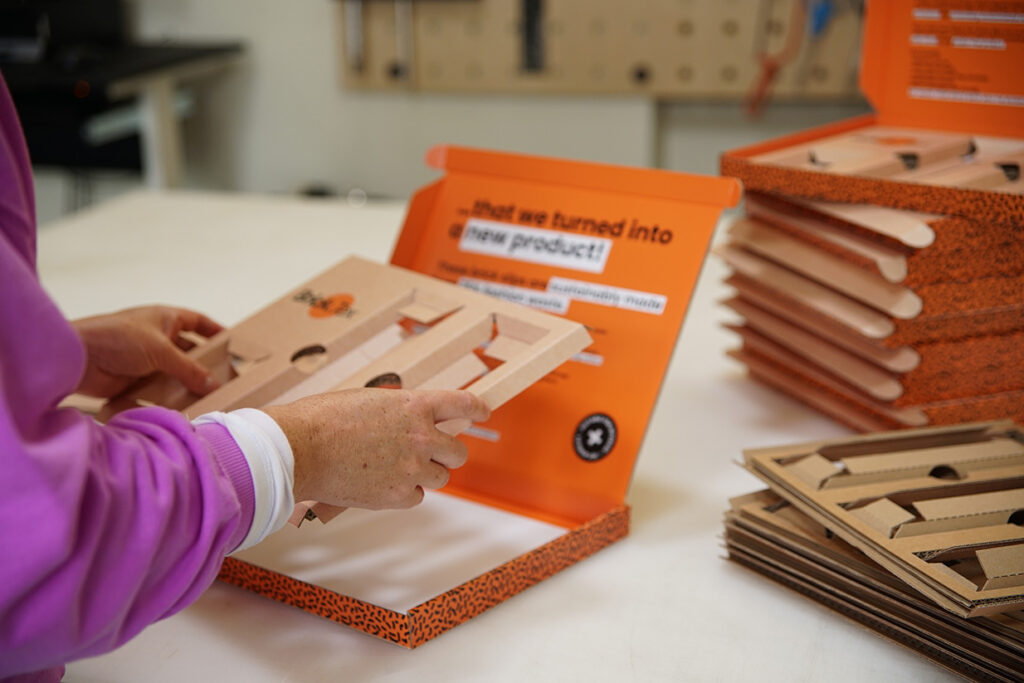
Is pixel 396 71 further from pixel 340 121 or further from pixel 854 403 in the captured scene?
pixel 854 403

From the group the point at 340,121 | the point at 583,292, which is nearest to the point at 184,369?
the point at 583,292

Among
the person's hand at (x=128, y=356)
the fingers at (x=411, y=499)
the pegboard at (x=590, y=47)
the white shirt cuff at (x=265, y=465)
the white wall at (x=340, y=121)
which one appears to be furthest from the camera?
the white wall at (x=340, y=121)

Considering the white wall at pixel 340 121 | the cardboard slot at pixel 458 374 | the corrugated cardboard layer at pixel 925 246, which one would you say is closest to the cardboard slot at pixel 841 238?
the corrugated cardboard layer at pixel 925 246

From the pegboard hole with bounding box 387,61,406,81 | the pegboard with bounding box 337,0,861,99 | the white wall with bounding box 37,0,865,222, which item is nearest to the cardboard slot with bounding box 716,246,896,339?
the pegboard with bounding box 337,0,861,99

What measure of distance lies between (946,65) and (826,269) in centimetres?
34

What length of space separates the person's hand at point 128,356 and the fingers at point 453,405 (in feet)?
1.11

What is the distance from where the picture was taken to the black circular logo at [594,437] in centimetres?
98

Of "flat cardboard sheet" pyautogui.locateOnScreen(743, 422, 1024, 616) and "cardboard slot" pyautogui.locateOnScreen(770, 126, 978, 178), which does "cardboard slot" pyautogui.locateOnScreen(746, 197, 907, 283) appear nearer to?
"cardboard slot" pyautogui.locateOnScreen(770, 126, 978, 178)

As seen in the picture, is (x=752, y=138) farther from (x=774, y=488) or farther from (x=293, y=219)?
(x=774, y=488)

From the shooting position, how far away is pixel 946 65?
125 cm

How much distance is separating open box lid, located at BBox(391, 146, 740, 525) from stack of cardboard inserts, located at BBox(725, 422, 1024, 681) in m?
0.14

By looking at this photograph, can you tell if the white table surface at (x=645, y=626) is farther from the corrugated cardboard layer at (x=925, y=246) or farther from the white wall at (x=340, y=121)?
the white wall at (x=340, y=121)

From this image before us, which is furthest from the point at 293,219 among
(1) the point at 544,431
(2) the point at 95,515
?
(2) the point at 95,515

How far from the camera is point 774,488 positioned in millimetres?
900
